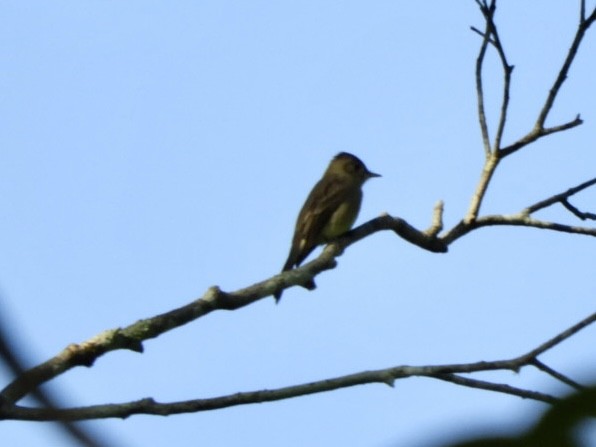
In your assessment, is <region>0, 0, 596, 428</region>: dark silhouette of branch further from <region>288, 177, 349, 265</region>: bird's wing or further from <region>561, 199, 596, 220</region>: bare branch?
<region>288, 177, 349, 265</region>: bird's wing

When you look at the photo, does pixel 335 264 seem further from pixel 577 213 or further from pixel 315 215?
pixel 315 215

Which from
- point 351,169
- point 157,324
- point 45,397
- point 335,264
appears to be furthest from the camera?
point 351,169

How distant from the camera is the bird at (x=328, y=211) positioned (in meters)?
9.22

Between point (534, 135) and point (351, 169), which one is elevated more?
point (351, 169)

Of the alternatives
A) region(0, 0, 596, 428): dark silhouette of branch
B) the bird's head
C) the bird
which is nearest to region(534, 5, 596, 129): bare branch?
region(0, 0, 596, 428): dark silhouette of branch

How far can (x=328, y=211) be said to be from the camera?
373 inches

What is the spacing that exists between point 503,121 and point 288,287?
178 cm

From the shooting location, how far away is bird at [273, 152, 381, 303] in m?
9.22

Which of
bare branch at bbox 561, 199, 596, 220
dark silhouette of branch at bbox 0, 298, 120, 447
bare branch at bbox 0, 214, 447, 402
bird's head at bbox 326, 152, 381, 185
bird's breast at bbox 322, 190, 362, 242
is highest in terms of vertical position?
bird's head at bbox 326, 152, 381, 185

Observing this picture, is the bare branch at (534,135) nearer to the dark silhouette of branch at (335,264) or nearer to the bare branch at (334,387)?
the dark silhouette of branch at (335,264)

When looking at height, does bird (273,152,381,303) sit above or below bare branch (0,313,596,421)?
above

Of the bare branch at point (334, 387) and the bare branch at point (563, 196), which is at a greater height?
the bare branch at point (563, 196)

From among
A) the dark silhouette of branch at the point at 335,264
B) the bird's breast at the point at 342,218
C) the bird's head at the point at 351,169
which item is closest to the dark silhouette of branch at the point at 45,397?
the dark silhouette of branch at the point at 335,264

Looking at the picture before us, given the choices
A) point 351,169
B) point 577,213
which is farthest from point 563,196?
point 351,169
